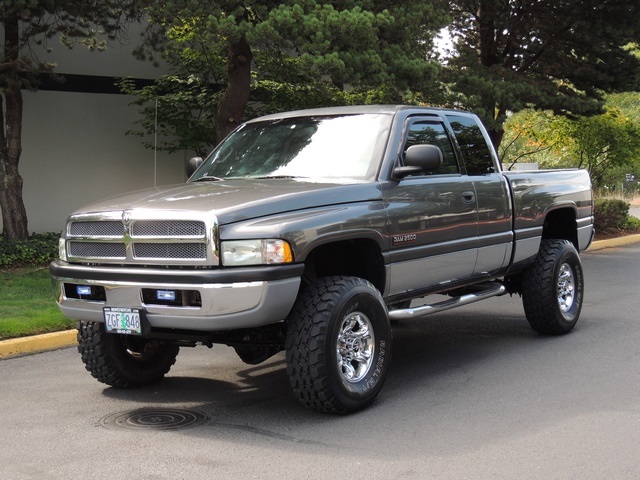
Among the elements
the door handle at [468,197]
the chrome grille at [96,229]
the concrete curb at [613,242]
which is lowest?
the concrete curb at [613,242]

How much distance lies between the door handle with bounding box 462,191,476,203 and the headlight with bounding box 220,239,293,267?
2.39 metres

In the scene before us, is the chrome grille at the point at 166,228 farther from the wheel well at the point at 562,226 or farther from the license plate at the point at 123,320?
the wheel well at the point at 562,226

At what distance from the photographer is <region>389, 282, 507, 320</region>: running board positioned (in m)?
6.77

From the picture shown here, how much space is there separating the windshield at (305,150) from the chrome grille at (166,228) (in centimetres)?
140

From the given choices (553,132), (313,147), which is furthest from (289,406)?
(553,132)

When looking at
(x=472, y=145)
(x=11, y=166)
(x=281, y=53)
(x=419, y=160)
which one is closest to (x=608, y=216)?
(x=281, y=53)

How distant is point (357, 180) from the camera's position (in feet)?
22.3

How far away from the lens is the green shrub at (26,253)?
520 inches

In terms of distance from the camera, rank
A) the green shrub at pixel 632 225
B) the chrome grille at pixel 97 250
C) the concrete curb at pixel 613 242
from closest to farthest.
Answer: the chrome grille at pixel 97 250
the concrete curb at pixel 613 242
the green shrub at pixel 632 225

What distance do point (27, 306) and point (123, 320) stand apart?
4.49 metres

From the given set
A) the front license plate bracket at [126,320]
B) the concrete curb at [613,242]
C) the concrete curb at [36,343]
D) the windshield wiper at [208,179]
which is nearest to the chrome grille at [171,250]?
the front license plate bracket at [126,320]

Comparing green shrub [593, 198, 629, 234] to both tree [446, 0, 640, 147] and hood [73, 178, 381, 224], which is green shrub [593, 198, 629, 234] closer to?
tree [446, 0, 640, 147]

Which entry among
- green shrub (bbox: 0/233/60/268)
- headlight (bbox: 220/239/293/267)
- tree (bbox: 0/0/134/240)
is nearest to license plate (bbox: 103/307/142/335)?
headlight (bbox: 220/239/293/267)

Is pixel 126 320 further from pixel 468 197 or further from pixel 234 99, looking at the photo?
pixel 234 99
